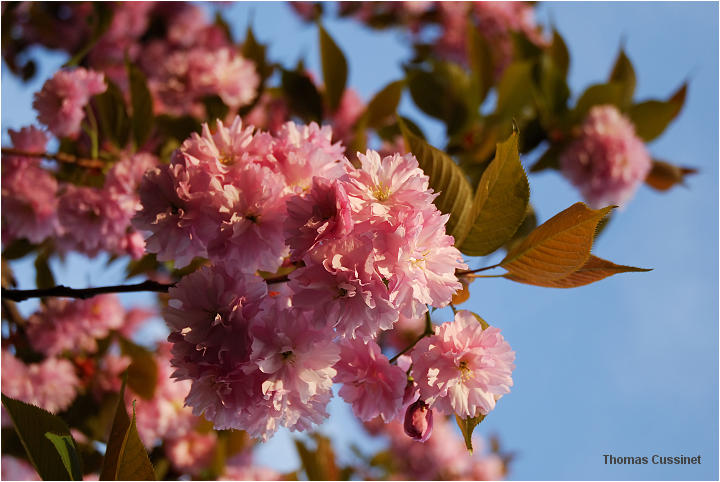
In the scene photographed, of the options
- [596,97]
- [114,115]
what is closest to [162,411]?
[114,115]

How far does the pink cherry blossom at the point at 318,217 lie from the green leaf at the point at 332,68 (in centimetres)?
117

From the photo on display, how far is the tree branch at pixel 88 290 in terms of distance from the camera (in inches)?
31.9

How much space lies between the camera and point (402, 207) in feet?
2.18

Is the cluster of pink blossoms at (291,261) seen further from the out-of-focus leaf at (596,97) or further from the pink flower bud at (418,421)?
the out-of-focus leaf at (596,97)

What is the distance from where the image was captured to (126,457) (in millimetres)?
755

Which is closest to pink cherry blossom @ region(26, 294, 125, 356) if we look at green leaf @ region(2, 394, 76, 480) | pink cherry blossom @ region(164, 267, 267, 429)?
green leaf @ region(2, 394, 76, 480)

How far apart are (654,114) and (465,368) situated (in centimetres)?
165

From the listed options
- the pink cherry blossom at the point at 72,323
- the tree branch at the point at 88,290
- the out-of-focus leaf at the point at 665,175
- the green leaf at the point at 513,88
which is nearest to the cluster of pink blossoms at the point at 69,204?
the pink cherry blossom at the point at 72,323

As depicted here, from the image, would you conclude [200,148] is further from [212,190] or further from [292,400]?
[292,400]

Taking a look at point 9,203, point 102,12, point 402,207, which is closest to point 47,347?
point 9,203

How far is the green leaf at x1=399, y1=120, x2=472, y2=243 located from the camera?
0.81 meters

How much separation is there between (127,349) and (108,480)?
99 centimetres

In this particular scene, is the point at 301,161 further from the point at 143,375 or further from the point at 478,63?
the point at 478,63

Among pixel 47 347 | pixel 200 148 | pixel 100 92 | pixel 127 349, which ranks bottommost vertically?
pixel 127 349
